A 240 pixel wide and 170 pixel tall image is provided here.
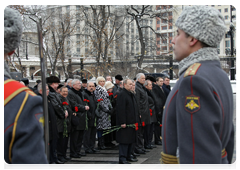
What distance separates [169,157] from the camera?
5.87 feet

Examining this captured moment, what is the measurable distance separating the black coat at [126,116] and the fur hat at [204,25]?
4743mm

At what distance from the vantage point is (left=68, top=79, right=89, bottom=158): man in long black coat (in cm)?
721

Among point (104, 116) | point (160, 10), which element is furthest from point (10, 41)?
point (160, 10)

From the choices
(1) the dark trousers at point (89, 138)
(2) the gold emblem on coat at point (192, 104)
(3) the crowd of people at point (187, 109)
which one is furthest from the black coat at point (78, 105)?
(2) the gold emblem on coat at point (192, 104)

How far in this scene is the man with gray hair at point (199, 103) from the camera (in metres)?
1.57

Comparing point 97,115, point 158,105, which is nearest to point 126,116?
point 97,115

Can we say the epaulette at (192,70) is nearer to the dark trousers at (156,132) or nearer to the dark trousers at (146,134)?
the dark trousers at (146,134)

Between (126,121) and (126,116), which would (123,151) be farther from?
(126,116)

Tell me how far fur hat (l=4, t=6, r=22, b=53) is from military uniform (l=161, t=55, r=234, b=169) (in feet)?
3.42

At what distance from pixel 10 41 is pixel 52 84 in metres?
5.40

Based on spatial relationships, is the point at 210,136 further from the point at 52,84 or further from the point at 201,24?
the point at 52,84

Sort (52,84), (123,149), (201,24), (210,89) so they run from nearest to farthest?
(210,89), (201,24), (123,149), (52,84)

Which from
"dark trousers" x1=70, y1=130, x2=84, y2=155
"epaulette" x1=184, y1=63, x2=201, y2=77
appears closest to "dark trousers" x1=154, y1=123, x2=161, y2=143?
"dark trousers" x1=70, y1=130, x2=84, y2=155

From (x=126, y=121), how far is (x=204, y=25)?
15.9 ft
